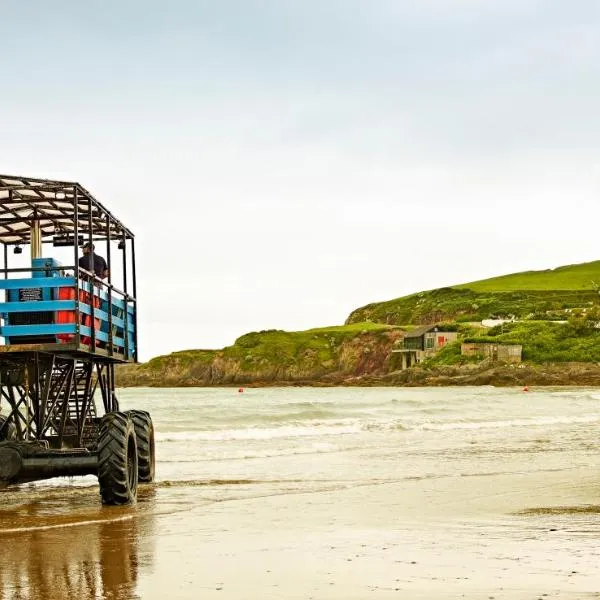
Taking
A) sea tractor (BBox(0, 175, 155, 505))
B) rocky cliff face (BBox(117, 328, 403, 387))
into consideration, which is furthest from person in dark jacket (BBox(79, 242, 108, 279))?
rocky cliff face (BBox(117, 328, 403, 387))

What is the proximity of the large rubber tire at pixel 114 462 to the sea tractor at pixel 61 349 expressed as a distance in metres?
0.01

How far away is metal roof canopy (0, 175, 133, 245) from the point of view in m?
12.8

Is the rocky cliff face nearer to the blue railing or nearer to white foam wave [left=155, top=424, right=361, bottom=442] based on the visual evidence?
white foam wave [left=155, top=424, right=361, bottom=442]

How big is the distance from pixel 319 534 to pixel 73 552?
2.34 metres

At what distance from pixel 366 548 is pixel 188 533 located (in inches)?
79.4

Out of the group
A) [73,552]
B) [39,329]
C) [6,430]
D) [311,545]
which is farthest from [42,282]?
[311,545]

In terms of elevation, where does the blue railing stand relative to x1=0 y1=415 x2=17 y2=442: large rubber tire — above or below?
above

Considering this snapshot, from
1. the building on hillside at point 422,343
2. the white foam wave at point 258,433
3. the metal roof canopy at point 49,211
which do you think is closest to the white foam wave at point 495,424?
the white foam wave at point 258,433

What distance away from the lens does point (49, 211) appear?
15.5 metres

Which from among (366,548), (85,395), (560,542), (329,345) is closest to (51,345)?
(85,395)

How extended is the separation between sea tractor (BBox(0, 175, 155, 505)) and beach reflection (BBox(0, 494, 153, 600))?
1.89 ft

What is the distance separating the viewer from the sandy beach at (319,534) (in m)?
7.52

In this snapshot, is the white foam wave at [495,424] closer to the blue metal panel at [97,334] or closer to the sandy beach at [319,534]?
the sandy beach at [319,534]

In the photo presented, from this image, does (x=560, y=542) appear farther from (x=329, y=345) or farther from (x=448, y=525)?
(x=329, y=345)
